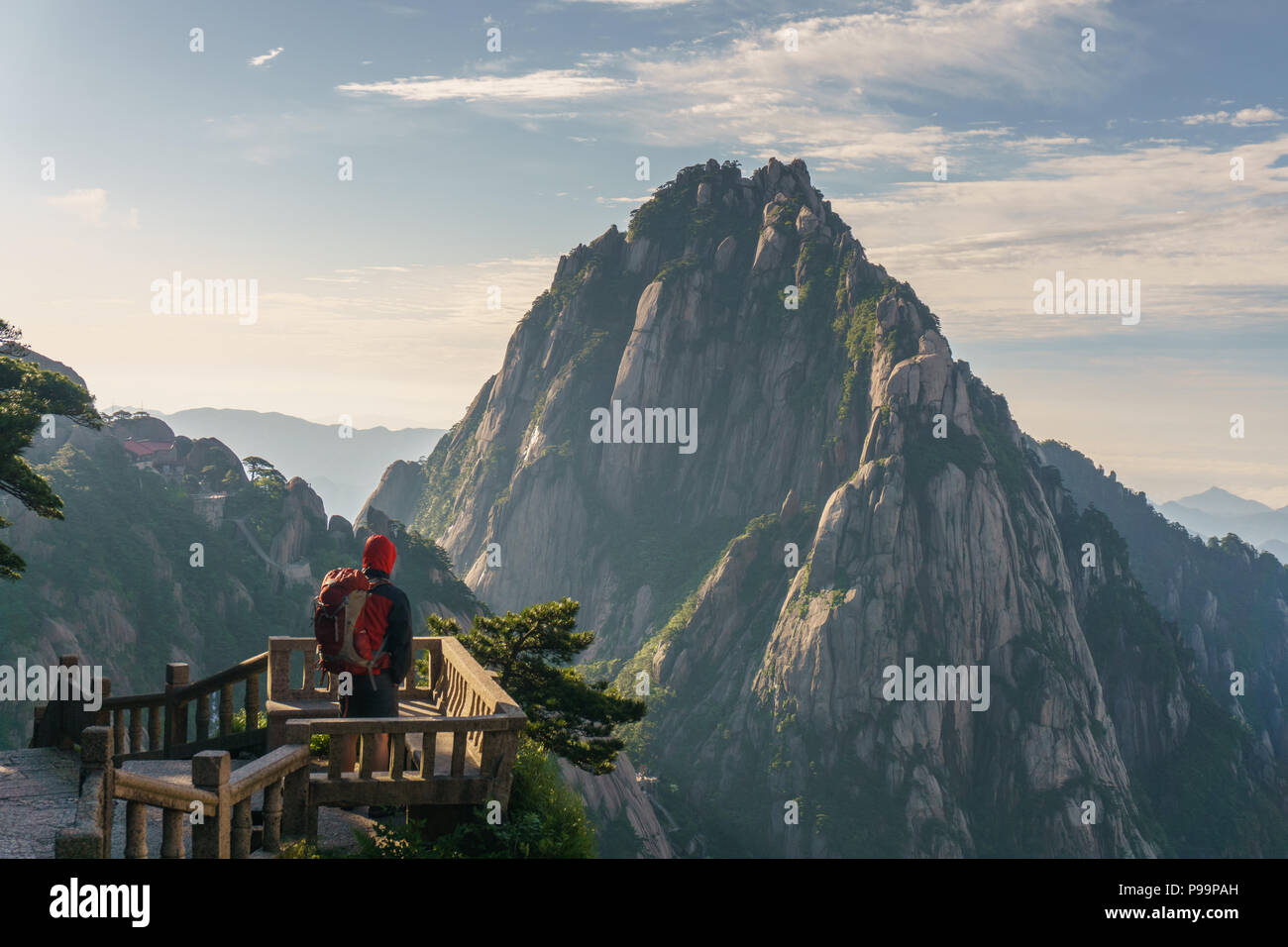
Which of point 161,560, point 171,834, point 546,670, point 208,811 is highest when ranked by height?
point 208,811

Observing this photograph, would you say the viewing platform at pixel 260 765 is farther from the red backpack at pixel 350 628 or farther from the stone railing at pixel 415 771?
the red backpack at pixel 350 628

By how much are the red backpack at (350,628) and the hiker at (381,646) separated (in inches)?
1.0

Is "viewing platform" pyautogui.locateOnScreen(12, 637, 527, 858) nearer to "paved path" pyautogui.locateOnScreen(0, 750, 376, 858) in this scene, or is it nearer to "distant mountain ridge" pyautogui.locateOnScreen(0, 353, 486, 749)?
"paved path" pyautogui.locateOnScreen(0, 750, 376, 858)

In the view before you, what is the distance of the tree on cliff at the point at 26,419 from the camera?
69.3 feet

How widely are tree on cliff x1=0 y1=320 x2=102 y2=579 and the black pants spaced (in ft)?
39.3

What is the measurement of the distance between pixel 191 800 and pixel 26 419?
16.8 meters

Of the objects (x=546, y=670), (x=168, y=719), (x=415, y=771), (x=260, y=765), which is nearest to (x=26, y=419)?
(x=168, y=719)

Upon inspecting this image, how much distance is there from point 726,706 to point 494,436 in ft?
209

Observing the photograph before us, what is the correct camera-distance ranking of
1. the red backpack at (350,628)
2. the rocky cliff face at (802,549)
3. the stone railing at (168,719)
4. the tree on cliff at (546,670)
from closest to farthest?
the red backpack at (350,628) < the stone railing at (168,719) < the tree on cliff at (546,670) < the rocky cliff face at (802,549)

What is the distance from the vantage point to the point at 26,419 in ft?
71.1

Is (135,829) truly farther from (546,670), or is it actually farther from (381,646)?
(546,670)

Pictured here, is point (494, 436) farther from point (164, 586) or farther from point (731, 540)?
point (164, 586)

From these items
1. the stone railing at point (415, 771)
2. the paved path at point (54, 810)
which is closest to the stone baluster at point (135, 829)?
the paved path at point (54, 810)

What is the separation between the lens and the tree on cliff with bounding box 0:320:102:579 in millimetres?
21109
